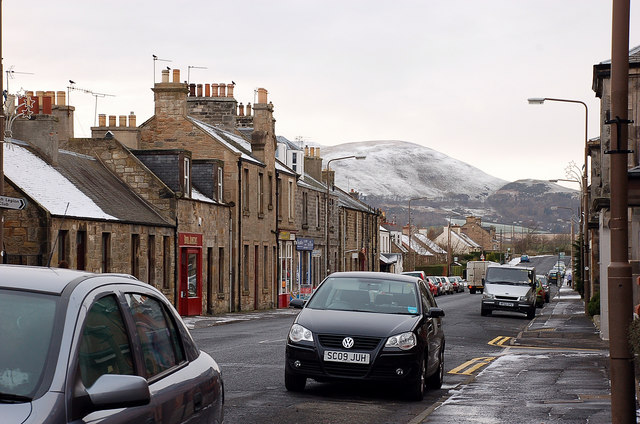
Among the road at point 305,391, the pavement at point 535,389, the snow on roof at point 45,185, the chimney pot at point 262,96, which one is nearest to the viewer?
the road at point 305,391

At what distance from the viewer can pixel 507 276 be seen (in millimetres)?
43594

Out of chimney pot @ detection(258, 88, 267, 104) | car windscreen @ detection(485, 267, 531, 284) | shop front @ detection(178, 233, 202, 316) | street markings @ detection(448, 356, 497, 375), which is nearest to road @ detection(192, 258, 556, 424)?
street markings @ detection(448, 356, 497, 375)

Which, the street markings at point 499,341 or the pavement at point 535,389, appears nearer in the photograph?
the pavement at point 535,389

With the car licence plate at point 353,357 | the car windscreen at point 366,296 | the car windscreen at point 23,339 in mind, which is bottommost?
the car licence plate at point 353,357

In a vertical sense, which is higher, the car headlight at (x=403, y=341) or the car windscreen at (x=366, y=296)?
the car windscreen at (x=366, y=296)

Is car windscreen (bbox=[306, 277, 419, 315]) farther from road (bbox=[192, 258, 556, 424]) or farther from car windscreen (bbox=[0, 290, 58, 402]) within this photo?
car windscreen (bbox=[0, 290, 58, 402])

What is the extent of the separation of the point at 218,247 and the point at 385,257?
58.2 meters

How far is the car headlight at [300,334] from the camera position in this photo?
13.6m

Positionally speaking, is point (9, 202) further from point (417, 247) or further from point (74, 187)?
point (417, 247)

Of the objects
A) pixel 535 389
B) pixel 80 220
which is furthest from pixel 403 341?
pixel 80 220

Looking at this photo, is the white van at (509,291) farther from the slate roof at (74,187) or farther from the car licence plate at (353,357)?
the car licence plate at (353,357)

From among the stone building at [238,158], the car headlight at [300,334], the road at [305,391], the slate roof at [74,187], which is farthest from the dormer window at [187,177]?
the car headlight at [300,334]

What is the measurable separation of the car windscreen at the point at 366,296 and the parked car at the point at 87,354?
8.42 meters

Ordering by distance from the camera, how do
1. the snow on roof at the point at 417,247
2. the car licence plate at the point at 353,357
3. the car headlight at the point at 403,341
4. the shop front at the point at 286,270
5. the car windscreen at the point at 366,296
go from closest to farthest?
1. the car licence plate at the point at 353,357
2. the car headlight at the point at 403,341
3. the car windscreen at the point at 366,296
4. the shop front at the point at 286,270
5. the snow on roof at the point at 417,247
